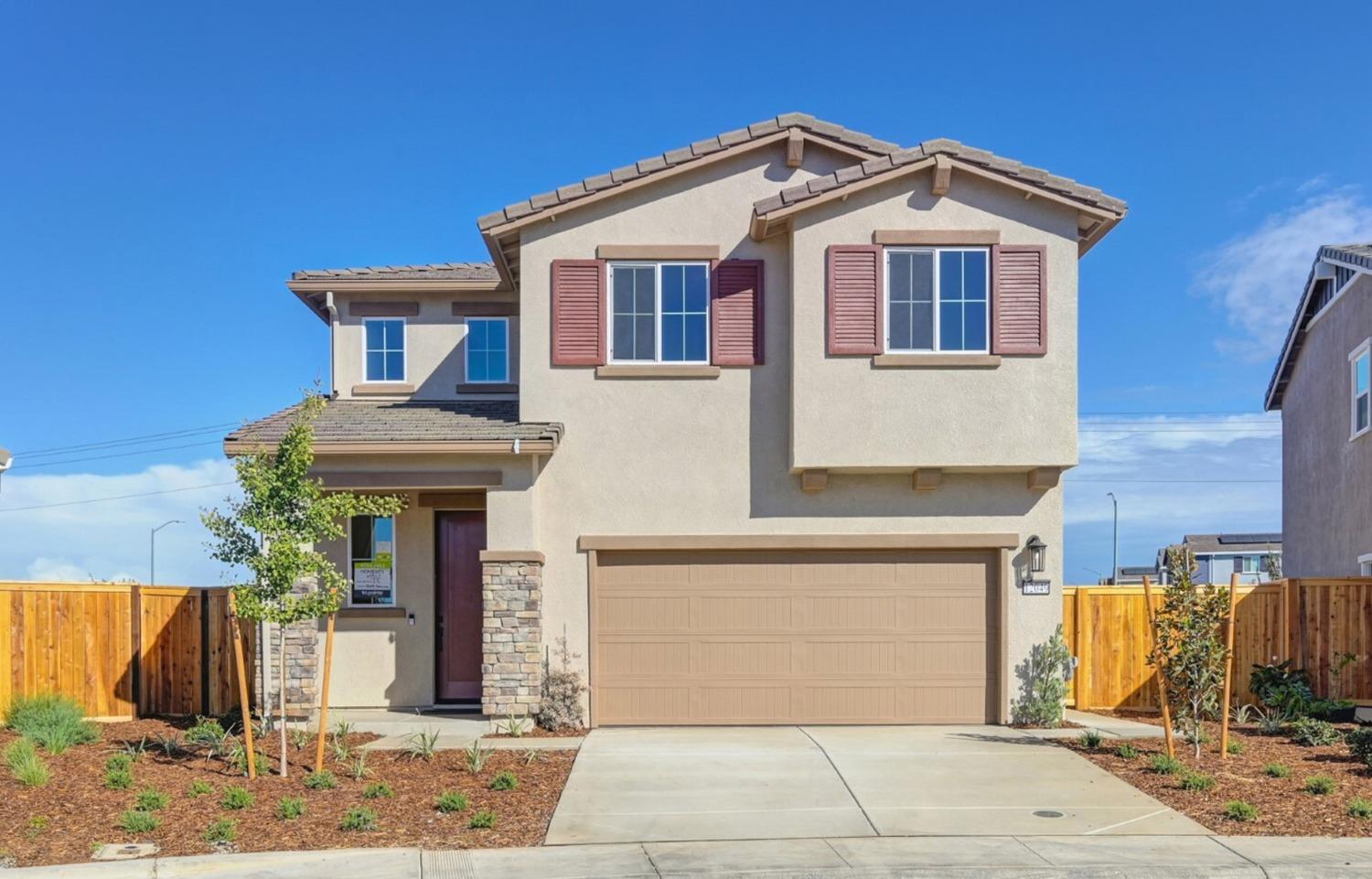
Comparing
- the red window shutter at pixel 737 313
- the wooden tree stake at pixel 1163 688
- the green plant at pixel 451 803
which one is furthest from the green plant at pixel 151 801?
the wooden tree stake at pixel 1163 688

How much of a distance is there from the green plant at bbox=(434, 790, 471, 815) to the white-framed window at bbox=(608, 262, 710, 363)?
5.91 meters

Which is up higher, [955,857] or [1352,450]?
[1352,450]

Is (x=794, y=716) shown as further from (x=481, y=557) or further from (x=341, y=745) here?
(x=341, y=745)

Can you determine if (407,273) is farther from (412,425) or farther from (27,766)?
(27,766)

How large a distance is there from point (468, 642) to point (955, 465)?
637 centimetres

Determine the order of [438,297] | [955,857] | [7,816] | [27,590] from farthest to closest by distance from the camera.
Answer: [438,297], [27,590], [7,816], [955,857]

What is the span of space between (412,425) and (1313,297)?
16.2m

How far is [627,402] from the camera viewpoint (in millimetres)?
13781

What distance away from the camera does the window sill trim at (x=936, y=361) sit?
1319 cm

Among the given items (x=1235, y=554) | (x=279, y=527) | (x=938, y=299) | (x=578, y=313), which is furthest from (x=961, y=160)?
(x=1235, y=554)

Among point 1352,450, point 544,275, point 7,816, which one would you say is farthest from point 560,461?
point 1352,450

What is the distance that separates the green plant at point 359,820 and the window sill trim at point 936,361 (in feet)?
23.9

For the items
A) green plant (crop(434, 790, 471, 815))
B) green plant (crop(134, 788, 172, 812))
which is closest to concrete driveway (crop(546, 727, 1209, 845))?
green plant (crop(434, 790, 471, 815))

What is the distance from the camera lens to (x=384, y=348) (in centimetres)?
1670
